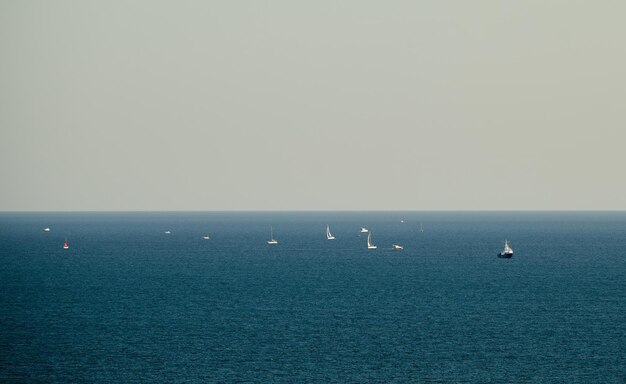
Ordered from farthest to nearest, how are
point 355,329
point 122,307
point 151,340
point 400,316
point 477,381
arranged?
point 122,307
point 400,316
point 355,329
point 151,340
point 477,381

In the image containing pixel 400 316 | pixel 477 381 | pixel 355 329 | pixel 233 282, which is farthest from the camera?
pixel 233 282

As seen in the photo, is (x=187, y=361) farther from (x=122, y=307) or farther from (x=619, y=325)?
(x=619, y=325)

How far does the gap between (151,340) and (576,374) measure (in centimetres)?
5047

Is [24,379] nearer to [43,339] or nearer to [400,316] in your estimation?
[43,339]

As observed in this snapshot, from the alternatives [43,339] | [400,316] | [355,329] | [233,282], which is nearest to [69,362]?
[43,339]

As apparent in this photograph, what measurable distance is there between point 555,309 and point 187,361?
64117 mm

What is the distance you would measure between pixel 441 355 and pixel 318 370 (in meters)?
15.7

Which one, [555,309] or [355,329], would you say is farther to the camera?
[555,309]

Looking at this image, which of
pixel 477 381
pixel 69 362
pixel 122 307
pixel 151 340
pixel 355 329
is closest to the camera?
pixel 477 381

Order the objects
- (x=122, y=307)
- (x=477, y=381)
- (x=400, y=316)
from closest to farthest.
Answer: (x=477, y=381) < (x=400, y=316) < (x=122, y=307)

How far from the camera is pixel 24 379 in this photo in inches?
3595

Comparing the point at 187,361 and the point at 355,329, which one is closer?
the point at 187,361

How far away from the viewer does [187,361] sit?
99.4 metres

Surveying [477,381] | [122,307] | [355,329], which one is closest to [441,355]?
[477,381]
